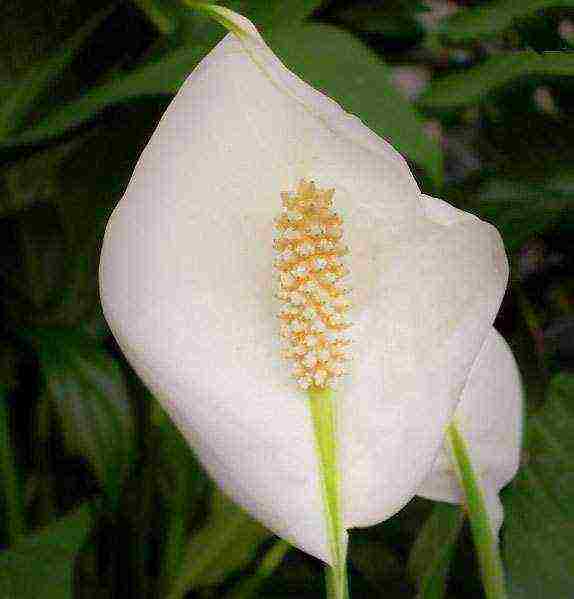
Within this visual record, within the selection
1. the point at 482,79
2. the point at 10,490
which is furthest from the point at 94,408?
the point at 482,79

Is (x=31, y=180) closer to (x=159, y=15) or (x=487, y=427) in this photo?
(x=159, y=15)

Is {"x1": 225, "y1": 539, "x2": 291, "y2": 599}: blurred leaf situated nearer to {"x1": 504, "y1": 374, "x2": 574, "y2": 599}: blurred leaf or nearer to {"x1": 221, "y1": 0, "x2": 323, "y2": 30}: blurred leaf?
{"x1": 504, "y1": 374, "x2": 574, "y2": 599}: blurred leaf

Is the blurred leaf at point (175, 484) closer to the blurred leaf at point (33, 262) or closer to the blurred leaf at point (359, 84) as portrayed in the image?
the blurred leaf at point (33, 262)

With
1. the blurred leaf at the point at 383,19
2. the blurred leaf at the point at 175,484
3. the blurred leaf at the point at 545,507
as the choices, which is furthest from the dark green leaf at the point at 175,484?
the blurred leaf at the point at 383,19

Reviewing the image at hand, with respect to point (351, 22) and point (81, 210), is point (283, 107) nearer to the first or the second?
point (81, 210)

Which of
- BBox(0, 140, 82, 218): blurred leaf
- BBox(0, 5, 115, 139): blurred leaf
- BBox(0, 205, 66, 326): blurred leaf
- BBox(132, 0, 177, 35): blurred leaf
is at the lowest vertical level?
BBox(0, 205, 66, 326): blurred leaf

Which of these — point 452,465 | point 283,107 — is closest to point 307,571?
point 452,465

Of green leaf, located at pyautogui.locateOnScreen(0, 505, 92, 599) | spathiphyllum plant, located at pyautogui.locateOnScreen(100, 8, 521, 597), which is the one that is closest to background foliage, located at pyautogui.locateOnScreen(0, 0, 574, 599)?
green leaf, located at pyautogui.locateOnScreen(0, 505, 92, 599)
